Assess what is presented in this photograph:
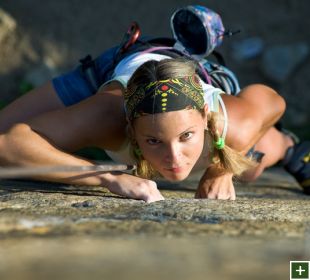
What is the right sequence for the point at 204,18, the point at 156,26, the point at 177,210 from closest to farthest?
the point at 177,210 < the point at 204,18 < the point at 156,26

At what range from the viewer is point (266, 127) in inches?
103

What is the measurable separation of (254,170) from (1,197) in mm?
1424

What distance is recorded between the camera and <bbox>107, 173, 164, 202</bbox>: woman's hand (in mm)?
2029

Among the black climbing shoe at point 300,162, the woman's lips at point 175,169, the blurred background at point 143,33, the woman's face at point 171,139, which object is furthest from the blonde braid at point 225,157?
the blurred background at point 143,33

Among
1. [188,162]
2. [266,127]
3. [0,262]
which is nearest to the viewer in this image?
[0,262]

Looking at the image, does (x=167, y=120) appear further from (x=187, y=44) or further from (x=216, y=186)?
(x=187, y=44)

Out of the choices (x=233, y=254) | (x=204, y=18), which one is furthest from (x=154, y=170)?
(x=233, y=254)

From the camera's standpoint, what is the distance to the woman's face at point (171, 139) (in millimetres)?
2021

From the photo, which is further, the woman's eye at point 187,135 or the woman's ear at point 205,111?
the woman's ear at point 205,111

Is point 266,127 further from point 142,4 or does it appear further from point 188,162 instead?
point 142,4

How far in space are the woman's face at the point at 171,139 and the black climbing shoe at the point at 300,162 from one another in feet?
3.69

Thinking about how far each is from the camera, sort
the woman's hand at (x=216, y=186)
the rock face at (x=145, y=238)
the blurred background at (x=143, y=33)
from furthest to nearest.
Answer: the blurred background at (x=143, y=33)
the woman's hand at (x=216, y=186)
the rock face at (x=145, y=238)

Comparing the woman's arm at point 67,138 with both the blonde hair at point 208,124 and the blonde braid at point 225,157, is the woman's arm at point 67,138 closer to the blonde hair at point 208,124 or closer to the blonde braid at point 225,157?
the blonde hair at point 208,124

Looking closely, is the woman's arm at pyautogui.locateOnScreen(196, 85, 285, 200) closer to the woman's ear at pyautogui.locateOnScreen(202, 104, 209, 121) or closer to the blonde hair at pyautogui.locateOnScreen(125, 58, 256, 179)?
the blonde hair at pyautogui.locateOnScreen(125, 58, 256, 179)
